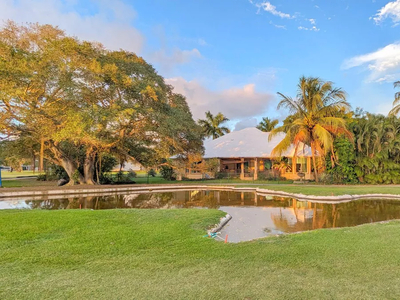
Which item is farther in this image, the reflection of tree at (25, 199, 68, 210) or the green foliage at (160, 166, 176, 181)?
the green foliage at (160, 166, 176, 181)

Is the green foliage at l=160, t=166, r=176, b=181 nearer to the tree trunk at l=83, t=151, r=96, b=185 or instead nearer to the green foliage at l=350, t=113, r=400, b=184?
the tree trunk at l=83, t=151, r=96, b=185

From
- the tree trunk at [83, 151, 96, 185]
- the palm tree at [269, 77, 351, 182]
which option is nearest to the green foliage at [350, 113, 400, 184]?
the palm tree at [269, 77, 351, 182]

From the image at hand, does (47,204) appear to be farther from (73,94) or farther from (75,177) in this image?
(75,177)

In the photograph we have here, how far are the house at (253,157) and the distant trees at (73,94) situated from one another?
864 cm

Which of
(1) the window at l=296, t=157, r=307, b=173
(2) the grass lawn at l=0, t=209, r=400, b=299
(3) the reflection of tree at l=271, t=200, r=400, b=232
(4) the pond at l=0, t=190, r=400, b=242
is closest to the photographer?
(2) the grass lawn at l=0, t=209, r=400, b=299

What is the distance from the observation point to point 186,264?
166 inches

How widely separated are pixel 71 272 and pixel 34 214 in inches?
212

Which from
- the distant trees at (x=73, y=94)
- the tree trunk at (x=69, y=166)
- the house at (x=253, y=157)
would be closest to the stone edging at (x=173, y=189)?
the distant trees at (x=73, y=94)

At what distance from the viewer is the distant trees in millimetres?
15375

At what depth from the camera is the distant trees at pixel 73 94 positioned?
1538 cm

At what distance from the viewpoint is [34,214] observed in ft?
27.1

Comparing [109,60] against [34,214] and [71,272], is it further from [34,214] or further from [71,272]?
[71,272]

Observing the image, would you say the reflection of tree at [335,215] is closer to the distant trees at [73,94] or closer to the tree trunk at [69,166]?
the distant trees at [73,94]

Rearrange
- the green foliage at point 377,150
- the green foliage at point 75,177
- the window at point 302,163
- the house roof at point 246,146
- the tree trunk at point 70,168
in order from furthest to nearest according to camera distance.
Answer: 1. the window at point 302,163
2. the house roof at point 246,146
3. the green foliage at point 377,150
4. the tree trunk at point 70,168
5. the green foliage at point 75,177
